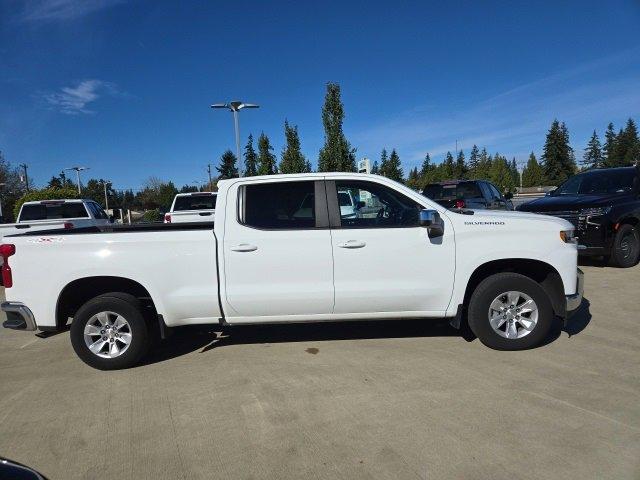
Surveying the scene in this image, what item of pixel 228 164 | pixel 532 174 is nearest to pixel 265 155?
pixel 228 164

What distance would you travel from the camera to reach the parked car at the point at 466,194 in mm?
11719

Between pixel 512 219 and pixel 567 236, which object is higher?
pixel 512 219

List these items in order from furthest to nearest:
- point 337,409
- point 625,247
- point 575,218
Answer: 1. point 625,247
2. point 575,218
3. point 337,409

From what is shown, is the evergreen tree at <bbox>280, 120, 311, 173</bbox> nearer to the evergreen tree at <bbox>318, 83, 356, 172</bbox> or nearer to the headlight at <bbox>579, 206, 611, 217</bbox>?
the evergreen tree at <bbox>318, 83, 356, 172</bbox>

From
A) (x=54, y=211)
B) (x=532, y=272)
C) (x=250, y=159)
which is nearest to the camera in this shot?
(x=532, y=272)

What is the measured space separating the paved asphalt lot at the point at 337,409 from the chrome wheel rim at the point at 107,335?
10.0 inches

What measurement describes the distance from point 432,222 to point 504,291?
107cm

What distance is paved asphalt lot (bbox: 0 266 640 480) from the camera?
114 inches

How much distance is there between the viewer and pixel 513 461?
284cm

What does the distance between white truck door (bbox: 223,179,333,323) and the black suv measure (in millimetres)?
6289

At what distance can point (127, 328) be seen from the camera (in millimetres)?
4562

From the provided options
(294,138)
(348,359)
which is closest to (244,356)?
(348,359)

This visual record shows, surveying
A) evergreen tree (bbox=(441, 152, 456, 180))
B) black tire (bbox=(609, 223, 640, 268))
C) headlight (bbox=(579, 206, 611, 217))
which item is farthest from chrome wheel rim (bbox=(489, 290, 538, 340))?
evergreen tree (bbox=(441, 152, 456, 180))

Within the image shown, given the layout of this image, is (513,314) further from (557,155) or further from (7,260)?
(557,155)
